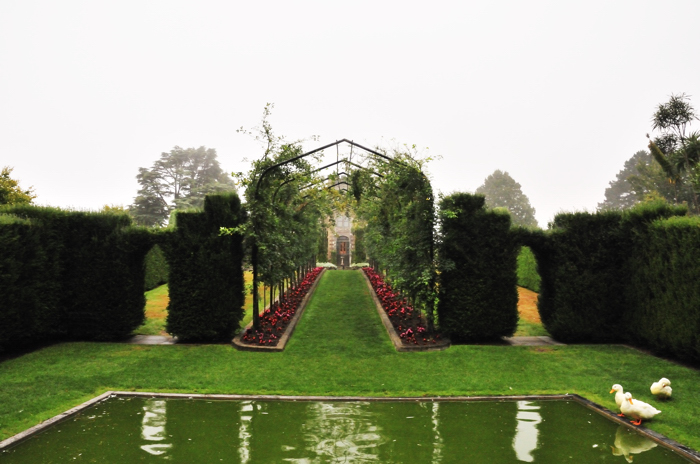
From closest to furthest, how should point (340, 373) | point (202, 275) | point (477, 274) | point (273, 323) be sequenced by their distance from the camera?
point (340, 373)
point (477, 274)
point (202, 275)
point (273, 323)

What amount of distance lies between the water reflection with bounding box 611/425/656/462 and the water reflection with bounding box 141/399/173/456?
504cm

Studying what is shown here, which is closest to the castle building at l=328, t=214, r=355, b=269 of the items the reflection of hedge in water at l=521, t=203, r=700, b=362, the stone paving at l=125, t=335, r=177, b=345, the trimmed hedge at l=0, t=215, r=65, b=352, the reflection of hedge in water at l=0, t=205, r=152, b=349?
the stone paving at l=125, t=335, r=177, b=345

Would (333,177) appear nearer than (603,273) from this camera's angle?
No

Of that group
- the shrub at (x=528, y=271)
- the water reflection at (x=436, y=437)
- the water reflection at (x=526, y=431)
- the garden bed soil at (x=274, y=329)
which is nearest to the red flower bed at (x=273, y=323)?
the garden bed soil at (x=274, y=329)

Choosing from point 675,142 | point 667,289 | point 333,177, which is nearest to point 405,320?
point 333,177

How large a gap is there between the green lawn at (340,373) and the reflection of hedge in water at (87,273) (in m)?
0.69

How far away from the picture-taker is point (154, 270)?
2006 cm

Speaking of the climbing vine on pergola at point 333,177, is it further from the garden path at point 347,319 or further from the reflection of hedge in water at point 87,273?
the reflection of hedge in water at point 87,273

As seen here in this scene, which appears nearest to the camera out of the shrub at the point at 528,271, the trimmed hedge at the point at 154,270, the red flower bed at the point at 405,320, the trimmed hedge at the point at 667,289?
the trimmed hedge at the point at 667,289

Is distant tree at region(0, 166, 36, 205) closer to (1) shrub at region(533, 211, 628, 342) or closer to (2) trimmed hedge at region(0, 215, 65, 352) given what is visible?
(2) trimmed hedge at region(0, 215, 65, 352)

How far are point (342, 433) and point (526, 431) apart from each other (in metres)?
2.28

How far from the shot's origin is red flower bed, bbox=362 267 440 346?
1022 centimetres

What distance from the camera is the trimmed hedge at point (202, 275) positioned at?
1044 cm

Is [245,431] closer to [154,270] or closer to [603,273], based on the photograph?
[603,273]
